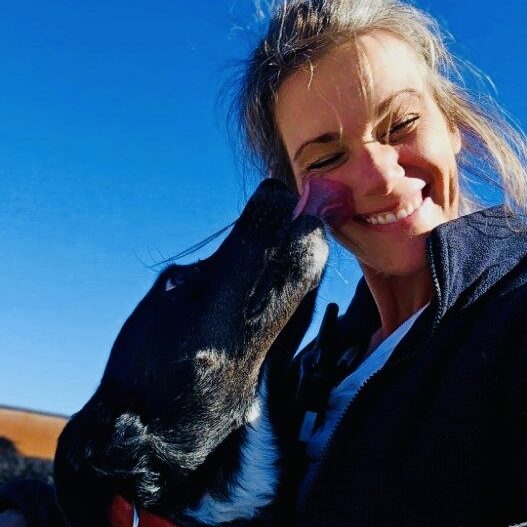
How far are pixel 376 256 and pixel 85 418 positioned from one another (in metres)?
0.82

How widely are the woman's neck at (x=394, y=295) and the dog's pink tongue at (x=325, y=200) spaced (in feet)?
0.72

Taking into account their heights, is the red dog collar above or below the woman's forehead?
below

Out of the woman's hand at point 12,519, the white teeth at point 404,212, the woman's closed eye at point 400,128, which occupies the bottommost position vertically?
the woman's hand at point 12,519

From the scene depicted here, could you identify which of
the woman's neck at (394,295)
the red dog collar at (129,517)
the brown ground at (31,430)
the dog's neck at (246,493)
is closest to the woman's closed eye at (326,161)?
the woman's neck at (394,295)

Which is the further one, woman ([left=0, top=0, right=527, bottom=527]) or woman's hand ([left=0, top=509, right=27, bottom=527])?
woman's hand ([left=0, top=509, right=27, bottom=527])

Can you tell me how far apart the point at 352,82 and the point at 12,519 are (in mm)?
1299

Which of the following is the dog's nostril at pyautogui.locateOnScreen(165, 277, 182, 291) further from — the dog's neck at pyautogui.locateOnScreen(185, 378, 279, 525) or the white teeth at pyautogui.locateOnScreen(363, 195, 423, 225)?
the white teeth at pyautogui.locateOnScreen(363, 195, 423, 225)

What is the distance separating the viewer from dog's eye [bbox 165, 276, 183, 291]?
2.04m

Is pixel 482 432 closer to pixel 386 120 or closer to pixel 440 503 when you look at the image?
pixel 440 503

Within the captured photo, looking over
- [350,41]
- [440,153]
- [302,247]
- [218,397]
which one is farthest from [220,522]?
[350,41]

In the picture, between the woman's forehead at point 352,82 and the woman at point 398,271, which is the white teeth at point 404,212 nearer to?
the woman at point 398,271

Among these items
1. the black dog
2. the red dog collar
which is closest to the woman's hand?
the black dog

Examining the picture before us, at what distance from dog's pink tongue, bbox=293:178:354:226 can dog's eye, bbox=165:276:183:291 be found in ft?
1.26

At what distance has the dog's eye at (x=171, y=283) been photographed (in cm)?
204
